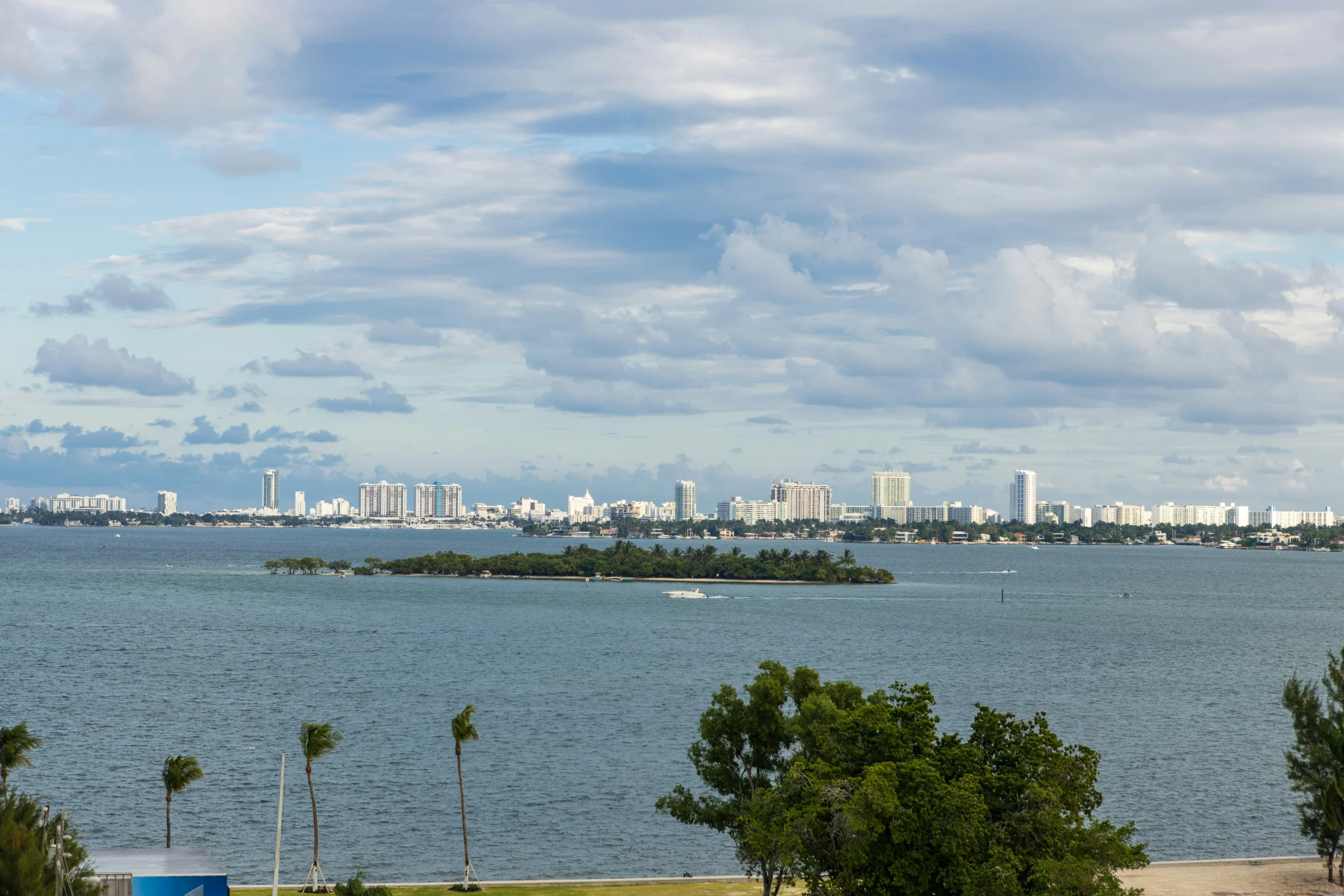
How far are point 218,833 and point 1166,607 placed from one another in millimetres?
135593

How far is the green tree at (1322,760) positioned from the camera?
1444 inches

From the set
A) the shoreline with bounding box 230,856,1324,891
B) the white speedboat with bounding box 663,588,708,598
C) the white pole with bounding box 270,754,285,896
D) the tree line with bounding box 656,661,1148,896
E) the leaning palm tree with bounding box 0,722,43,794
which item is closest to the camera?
the tree line with bounding box 656,661,1148,896

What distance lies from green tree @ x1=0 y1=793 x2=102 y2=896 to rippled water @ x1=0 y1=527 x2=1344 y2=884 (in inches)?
666

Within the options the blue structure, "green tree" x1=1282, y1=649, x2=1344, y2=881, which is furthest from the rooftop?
"green tree" x1=1282, y1=649, x2=1344, y2=881

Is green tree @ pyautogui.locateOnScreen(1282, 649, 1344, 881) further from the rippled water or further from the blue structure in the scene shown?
the blue structure

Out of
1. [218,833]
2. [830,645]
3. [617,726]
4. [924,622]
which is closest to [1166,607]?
[924,622]

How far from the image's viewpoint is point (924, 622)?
423 ft

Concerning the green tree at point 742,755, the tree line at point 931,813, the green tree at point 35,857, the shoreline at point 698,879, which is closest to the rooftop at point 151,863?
the green tree at point 35,857

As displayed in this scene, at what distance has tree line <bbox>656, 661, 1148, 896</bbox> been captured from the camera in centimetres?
2492

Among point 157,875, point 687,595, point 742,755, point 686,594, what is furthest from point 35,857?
point 686,594

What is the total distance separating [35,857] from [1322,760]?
3553 centimetres

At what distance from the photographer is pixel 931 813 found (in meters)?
25.2

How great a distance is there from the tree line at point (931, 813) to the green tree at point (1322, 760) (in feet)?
36.0

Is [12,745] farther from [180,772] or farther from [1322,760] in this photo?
[1322,760]
